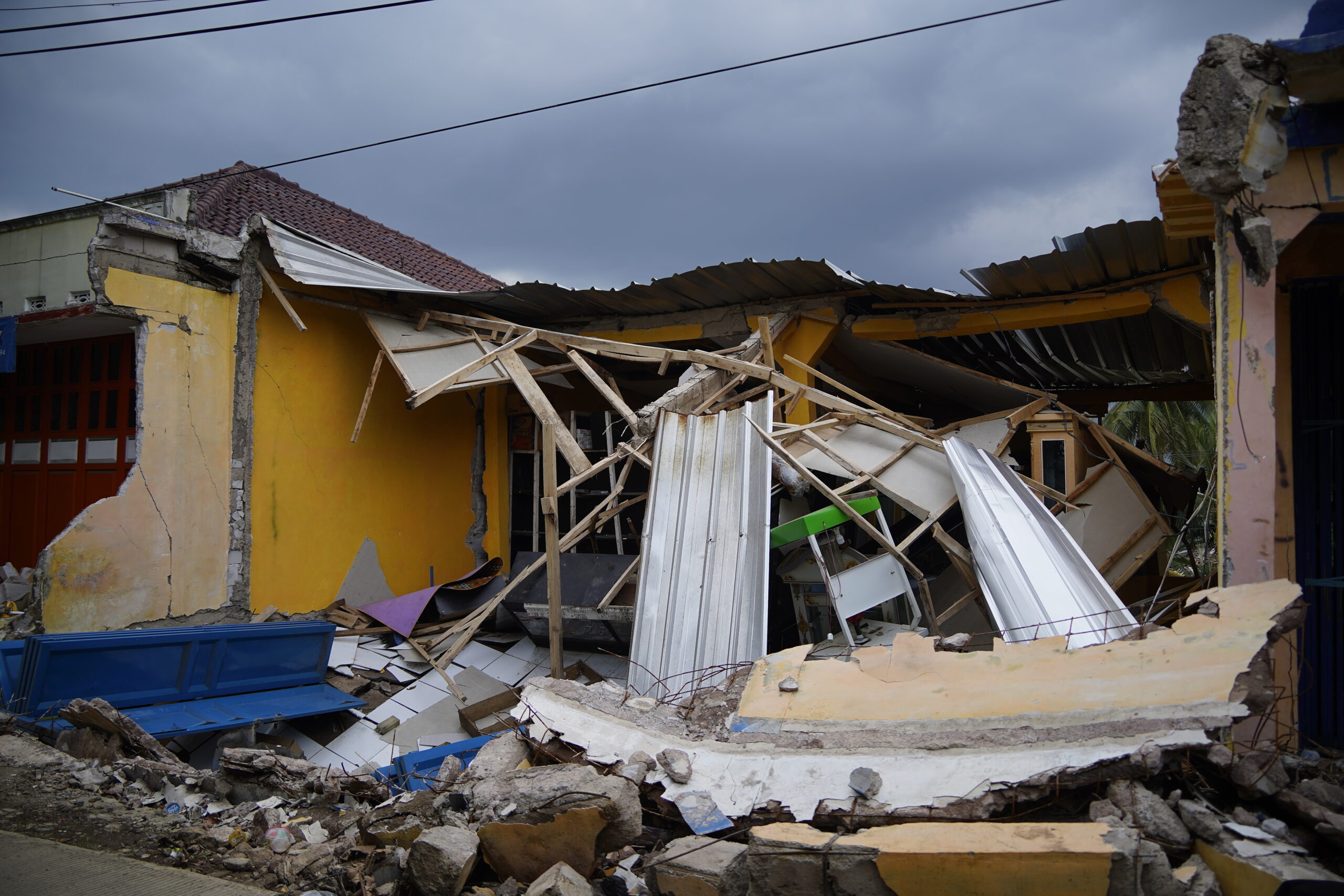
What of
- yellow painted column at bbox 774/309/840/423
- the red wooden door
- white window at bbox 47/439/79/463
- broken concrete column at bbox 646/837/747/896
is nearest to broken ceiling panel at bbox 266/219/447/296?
the red wooden door

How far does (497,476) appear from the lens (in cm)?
1056

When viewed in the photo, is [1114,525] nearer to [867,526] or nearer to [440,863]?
[867,526]

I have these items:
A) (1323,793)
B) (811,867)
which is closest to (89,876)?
(811,867)

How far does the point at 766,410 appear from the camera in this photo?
6438 millimetres

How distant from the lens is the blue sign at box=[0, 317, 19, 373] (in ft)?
23.7

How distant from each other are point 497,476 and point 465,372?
3.13m

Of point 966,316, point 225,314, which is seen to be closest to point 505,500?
point 225,314

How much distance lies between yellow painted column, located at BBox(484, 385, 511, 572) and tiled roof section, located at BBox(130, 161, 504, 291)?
1.80 meters

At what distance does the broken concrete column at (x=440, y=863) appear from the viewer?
3.06 m

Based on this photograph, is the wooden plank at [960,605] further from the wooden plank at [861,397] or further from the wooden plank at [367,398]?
the wooden plank at [367,398]

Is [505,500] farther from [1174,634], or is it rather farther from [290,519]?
[1174,634]

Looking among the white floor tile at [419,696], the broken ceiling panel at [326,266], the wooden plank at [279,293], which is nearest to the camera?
the white floor tile at [419,696]

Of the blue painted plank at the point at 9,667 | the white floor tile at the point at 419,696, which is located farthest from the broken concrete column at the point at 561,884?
the blue painted plank at the point at 9,667

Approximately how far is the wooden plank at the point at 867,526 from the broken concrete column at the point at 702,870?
2.80m
